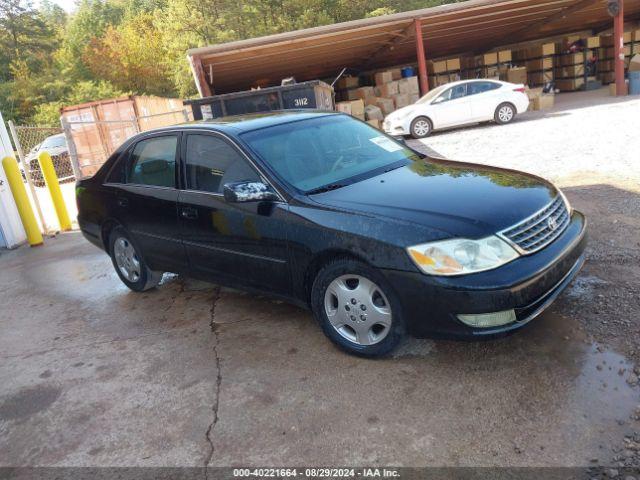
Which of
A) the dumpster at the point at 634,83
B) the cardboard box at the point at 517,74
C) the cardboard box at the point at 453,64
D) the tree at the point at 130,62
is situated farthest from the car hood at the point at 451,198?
the tree at the point at 130,62

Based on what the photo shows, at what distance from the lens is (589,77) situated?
24.0m

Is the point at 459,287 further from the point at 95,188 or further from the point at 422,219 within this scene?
the point at 95,188

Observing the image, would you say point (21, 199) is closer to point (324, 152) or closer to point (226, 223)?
point (226, 223)

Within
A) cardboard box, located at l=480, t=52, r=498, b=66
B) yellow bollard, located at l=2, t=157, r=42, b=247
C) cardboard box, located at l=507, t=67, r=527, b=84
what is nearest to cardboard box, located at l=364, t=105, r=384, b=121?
cardboard box, located at l=507, t=67, r=527, b=84

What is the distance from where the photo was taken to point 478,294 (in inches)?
110

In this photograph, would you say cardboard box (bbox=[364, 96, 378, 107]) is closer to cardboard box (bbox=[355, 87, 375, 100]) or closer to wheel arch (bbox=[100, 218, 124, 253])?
cardboard box (bbox=[355, 87, 375, 100])

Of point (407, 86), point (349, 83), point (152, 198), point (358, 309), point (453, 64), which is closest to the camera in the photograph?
point (358, 309)

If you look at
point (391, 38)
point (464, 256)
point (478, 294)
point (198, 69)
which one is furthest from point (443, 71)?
point (478, 294)

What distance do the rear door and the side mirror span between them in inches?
37.0

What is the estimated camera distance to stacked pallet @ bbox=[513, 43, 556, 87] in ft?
75.9

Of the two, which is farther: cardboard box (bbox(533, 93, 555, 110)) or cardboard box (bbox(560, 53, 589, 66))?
cardboard box (bbox(560, 53, 589, 66))

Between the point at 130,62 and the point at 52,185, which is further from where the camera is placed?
the point at 130,62

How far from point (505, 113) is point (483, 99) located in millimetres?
796

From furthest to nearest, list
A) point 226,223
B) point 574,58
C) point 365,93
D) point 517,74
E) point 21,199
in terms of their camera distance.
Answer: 1. point 574,58
2. point 517,74
3. point 365,93
4. point 21,199
5. point 226,223
